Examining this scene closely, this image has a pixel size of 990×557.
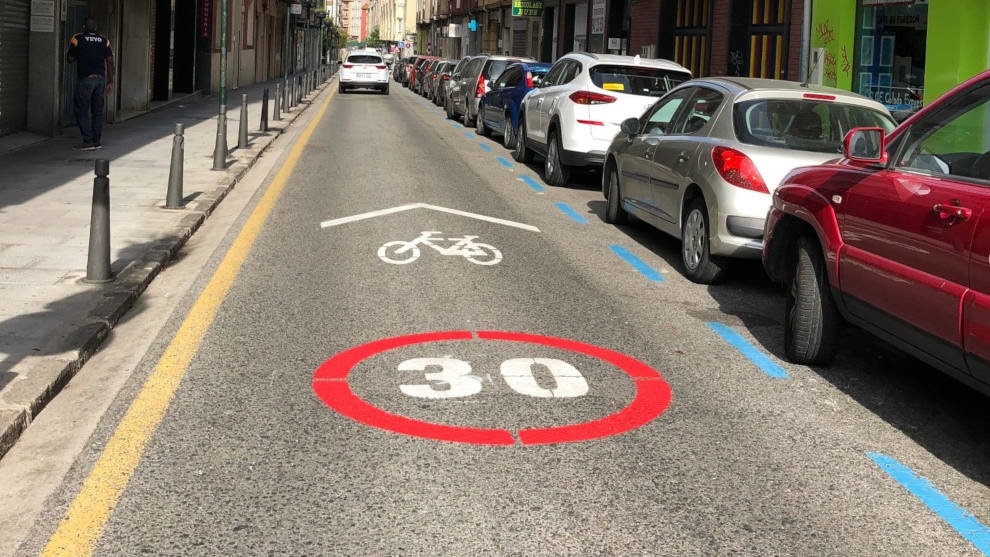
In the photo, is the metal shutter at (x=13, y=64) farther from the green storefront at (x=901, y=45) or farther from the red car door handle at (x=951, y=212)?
the red car door handle at (x=951, y=212)

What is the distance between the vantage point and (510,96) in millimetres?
19828

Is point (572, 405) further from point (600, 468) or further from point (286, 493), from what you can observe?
point (286, 493)

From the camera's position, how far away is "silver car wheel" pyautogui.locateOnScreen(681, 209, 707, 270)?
8.67 m

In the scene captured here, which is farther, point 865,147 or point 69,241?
point 69,241

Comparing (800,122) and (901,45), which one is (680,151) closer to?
(800,122)

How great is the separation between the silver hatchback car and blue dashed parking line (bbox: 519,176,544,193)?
492 centimetres

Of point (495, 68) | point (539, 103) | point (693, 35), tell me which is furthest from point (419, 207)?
point (693, 35)

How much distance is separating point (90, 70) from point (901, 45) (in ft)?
37.9

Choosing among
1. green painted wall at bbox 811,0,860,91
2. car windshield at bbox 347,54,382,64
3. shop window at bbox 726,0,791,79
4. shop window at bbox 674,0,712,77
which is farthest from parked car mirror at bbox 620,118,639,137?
car windshield at bbox 347,54,382,64

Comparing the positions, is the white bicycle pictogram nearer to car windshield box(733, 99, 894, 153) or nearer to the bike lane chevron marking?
the bike lane chevron marking

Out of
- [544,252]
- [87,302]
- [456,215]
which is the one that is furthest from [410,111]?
[87,302]

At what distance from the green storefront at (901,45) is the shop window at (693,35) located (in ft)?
24.0

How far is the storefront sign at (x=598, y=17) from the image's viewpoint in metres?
36.0

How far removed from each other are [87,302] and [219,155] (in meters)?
8.34
